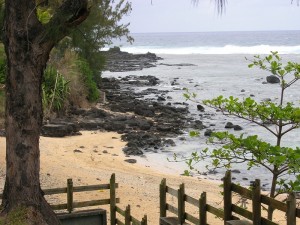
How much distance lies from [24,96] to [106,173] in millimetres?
10557

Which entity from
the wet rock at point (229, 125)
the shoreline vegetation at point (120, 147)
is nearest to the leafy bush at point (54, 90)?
the shoreline vegetation at point (120, 147)

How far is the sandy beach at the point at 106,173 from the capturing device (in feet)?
45.1

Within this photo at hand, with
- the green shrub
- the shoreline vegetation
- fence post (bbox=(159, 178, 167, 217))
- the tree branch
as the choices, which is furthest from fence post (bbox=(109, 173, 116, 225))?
the green shrub

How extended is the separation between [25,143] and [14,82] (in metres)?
0.72

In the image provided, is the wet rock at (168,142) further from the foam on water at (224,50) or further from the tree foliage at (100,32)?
the foam on water at (224,50)

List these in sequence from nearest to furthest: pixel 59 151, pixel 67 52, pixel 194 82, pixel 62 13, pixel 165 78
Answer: pixel 62 13 → pixel 59 151 → pixel 67 52 → pixel 194 82 → pixel 165 78

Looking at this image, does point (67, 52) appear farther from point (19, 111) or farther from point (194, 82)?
point (194, 82)

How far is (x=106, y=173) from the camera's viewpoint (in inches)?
666

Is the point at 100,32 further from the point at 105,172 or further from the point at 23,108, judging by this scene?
the point at 23,108

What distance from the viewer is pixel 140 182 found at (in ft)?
53.6

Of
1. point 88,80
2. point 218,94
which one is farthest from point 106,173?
point 218,94

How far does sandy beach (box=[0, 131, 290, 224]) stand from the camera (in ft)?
45.1

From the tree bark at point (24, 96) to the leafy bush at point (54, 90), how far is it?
1786 cm

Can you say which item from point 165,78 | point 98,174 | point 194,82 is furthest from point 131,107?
point 165,78
